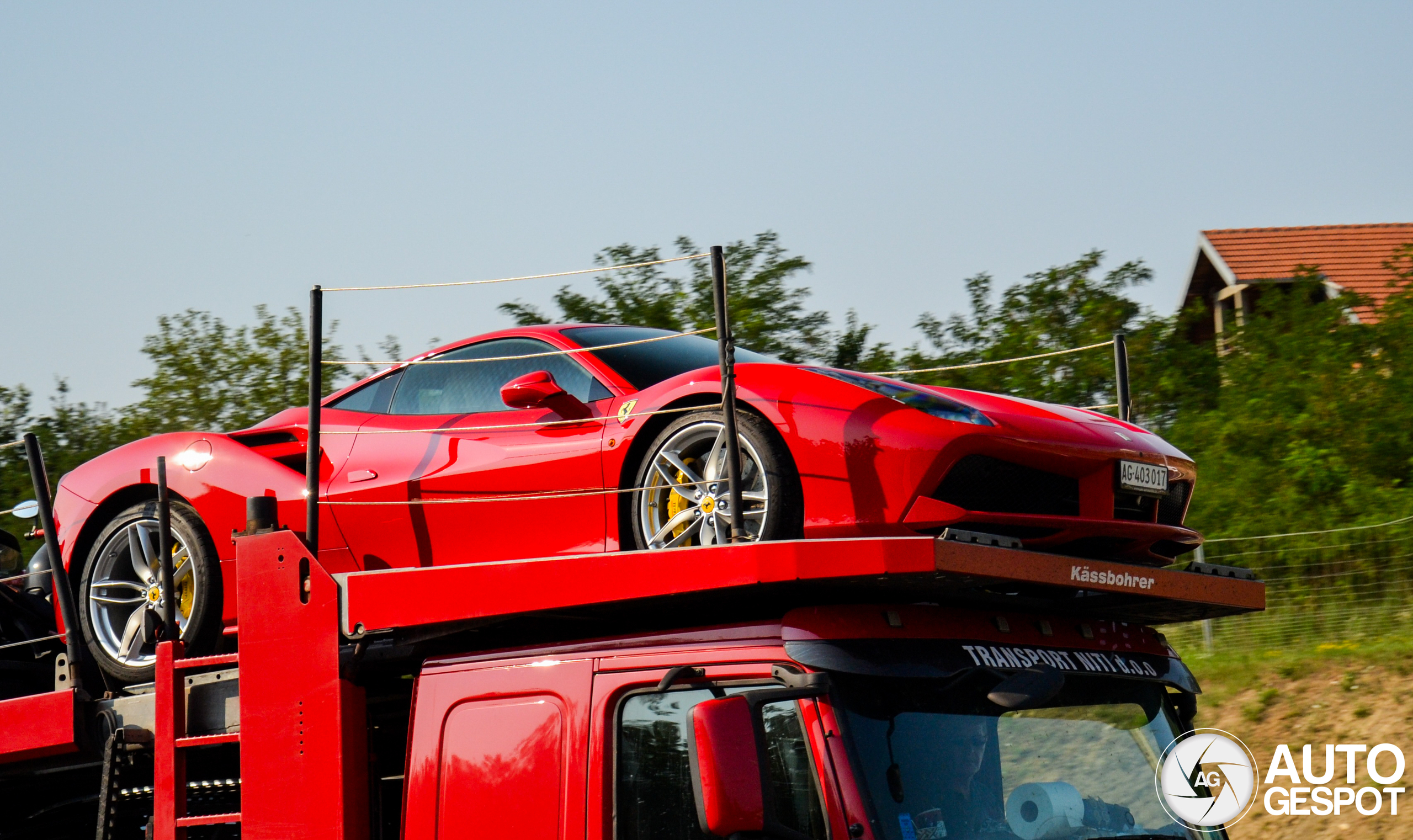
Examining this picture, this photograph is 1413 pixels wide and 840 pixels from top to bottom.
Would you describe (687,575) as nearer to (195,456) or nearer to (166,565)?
(166,565)

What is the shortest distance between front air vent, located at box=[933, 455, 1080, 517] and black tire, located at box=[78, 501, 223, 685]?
8.53 ft

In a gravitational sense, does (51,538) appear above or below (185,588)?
above

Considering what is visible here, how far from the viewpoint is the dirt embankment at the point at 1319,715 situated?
9438mm

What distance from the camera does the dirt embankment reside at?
9438 mm

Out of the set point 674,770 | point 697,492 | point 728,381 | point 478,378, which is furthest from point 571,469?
point 674,770

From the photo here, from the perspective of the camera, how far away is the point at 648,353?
5387mm

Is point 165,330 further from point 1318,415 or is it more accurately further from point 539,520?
point 539,520

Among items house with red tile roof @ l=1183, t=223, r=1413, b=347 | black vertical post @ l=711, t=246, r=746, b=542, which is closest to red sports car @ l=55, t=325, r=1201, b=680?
black vertical post @ l=711, t=246, r=746, b=542

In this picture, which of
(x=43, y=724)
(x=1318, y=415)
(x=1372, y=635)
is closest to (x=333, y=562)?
(x=43, y=724)

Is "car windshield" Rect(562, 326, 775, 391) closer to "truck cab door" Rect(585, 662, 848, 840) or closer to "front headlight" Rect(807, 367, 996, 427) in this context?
"front headlight" Rect(807, 367, 996, 427)

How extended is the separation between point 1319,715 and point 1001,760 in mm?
7710

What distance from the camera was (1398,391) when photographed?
52.0 feet

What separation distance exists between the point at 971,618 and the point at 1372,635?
8483mm

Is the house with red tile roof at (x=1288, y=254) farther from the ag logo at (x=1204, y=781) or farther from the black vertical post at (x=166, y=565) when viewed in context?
the black vertical post at (x=166, y=565)
